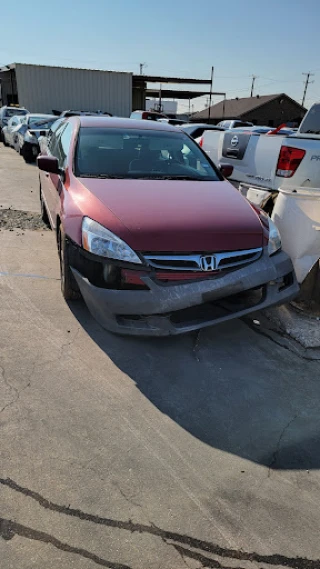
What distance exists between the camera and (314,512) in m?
1.96

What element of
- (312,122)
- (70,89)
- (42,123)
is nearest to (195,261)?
(312,122)

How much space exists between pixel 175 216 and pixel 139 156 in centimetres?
144

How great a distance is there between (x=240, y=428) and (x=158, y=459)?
1.86 feet

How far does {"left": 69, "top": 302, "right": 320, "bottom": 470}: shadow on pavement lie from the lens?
2367 mm

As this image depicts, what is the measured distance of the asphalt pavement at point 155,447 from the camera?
1.76 m

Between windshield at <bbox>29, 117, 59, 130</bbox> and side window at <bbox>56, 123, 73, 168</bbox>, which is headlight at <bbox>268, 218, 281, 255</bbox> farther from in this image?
windshield at <bbox>29, 117, 59, 130</bbox>

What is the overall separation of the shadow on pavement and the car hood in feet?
2.75

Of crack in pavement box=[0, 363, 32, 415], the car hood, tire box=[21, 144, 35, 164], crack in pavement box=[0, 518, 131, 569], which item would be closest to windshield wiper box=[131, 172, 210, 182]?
the car hood

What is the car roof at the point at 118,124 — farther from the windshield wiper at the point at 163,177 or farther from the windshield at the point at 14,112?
the windshield at the point at 14,112

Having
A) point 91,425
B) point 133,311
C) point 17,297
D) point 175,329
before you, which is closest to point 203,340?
point 175,329

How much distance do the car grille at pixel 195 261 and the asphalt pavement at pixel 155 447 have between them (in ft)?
2.33

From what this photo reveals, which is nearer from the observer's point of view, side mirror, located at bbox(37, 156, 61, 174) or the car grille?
the car grille

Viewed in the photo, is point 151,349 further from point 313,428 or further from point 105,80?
point 105,80

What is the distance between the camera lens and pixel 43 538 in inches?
69.0
